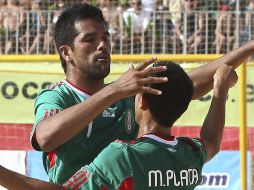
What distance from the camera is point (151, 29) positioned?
1125cm

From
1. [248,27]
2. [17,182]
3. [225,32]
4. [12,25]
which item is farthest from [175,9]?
[17,182]

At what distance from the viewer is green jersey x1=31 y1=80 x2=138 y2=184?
11.3 ft

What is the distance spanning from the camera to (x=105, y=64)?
3557mm

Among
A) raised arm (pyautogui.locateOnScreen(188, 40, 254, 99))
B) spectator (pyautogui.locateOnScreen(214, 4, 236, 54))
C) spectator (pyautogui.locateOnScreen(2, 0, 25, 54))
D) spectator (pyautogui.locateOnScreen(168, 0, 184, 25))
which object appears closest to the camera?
raised arm (pyautogui.locateOnScreen(188, 40, 254, 99))

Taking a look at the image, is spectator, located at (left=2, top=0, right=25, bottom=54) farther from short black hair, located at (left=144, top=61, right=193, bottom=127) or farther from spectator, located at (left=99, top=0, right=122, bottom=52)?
short black hair, located at (left=144, top=61, right=193, bottom=127)

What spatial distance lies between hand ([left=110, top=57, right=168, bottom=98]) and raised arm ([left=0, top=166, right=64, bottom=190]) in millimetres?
473

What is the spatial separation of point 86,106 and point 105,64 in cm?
48

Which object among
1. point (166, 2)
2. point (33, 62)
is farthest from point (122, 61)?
point (166, 2)

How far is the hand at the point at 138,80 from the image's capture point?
3013 millimetres

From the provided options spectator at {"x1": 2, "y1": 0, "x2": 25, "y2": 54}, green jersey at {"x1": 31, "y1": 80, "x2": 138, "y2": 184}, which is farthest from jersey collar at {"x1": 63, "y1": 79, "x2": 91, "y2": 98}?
spectator at {"x1": 2, "y1": 0, "x2": 25, "y2": 54}

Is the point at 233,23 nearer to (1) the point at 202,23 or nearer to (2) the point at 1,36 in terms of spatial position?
(1) the point at 202,23

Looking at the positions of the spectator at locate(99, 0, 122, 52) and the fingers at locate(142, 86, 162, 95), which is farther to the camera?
the spectator at locate(99, 0, 122, 52)

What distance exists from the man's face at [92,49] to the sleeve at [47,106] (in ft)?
0.65

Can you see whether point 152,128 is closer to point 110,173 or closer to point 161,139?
point 161,139
